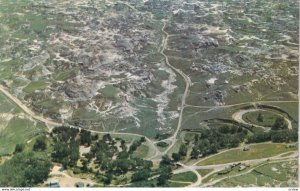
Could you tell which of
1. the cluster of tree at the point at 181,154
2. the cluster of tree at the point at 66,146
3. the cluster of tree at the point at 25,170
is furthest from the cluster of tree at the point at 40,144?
the cluster of tree at the point at 181,154

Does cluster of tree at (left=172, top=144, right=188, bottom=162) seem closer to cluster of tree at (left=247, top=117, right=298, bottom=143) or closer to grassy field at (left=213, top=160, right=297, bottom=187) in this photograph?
grassy field at (left=213, top=160, right=297, bottom=187)

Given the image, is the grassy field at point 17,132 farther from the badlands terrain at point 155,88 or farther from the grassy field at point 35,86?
the grassy field at point 35,86

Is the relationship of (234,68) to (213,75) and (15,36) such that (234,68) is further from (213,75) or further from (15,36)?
(15,36)

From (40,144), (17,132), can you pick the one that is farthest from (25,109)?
(40,144)

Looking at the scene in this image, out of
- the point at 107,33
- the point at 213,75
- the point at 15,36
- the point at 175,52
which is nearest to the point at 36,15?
the point at 15,36

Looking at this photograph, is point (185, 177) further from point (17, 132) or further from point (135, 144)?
point (17, 132)

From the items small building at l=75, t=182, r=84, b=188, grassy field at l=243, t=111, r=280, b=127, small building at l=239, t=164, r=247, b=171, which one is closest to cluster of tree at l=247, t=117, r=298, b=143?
grassy field at l=243, t=111, r=280, b=127

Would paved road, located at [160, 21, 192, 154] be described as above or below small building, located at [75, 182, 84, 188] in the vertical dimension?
above
